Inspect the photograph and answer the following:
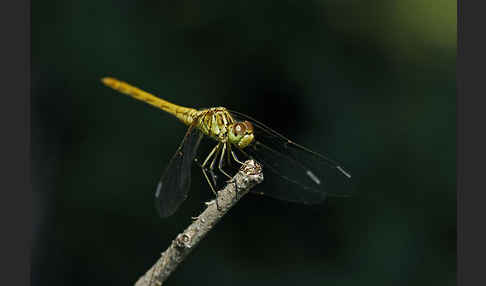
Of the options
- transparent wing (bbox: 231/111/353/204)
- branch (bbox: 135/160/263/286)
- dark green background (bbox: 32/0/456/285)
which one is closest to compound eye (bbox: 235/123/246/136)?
transparent wing (bbox: 231/111/353/204)

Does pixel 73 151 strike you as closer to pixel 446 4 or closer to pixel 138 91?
pixel 138 91

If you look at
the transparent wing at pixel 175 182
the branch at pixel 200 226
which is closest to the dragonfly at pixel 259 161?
the transparent wing at pixel 175 182

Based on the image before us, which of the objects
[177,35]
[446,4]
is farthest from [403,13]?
[177,35]

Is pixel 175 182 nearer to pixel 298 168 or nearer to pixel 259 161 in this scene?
pixel 259 161

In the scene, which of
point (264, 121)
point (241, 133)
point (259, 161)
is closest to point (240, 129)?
point (241, 133)

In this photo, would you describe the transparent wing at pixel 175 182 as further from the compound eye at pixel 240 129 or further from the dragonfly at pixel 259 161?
the compound eye at pixel 240 129

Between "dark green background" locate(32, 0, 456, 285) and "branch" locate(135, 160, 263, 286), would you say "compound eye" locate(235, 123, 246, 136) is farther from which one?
"dark green background" locate(32, 0, 456, 285)
